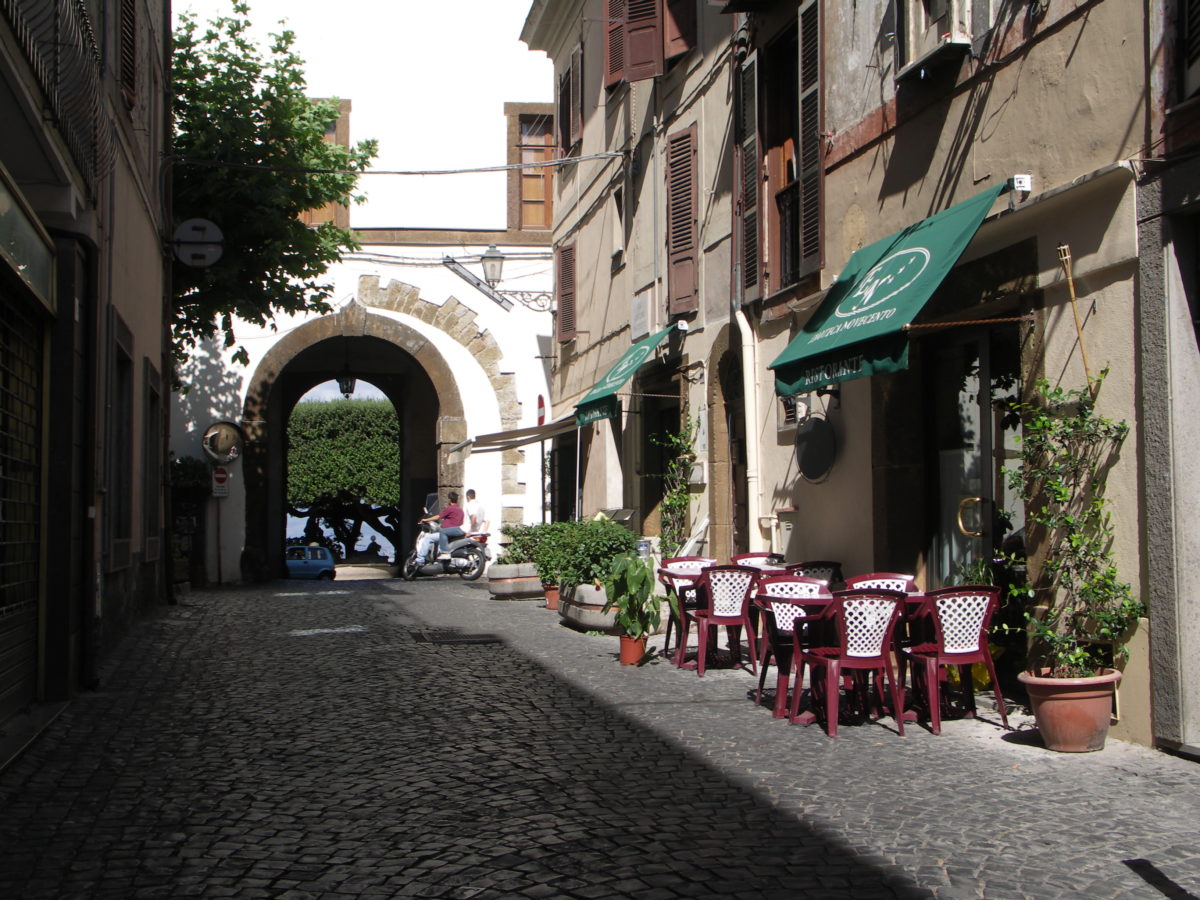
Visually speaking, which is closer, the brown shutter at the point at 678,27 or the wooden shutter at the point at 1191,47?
the wooden shutter at the point at 1191,47

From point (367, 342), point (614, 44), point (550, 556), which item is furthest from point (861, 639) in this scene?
point (367, 342)

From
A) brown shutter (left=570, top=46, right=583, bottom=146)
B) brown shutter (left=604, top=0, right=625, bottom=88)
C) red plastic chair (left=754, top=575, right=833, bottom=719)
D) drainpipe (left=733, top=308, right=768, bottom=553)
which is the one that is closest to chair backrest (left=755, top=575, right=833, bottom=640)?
red plastic chair (left=754, top=575, right=833, bottom=719)

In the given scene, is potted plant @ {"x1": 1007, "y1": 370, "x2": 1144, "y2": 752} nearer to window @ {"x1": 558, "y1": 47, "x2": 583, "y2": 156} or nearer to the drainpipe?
the drainpipe

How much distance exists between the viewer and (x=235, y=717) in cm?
690

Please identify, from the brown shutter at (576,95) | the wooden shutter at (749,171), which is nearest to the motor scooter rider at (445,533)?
the brown shutter at (576,95)

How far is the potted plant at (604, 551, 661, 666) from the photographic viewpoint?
28.5 feet

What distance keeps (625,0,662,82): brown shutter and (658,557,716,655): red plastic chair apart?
631 centimetres

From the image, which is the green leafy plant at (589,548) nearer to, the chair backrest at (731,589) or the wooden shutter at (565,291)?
the chair backrest at (731,589)

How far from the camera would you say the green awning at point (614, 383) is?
520 inches

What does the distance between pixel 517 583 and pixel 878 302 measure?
839cm

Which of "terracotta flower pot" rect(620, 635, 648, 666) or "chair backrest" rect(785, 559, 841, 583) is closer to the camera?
"terracotta flower pot" rect(620, 635, 648, 666)

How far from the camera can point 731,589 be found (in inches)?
330

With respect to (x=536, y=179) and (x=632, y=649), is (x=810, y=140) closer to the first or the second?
(x=632, y=649)

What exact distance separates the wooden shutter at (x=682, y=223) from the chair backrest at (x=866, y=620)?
669cm
